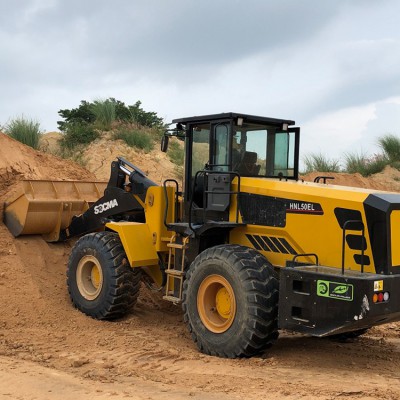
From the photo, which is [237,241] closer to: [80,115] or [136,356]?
[136,356]

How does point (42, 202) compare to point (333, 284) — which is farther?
point (42, 202)

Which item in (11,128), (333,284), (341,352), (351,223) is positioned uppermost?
(11,128)

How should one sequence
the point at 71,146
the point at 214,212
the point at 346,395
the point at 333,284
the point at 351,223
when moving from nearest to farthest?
the point at 346,395, the point at 333,284, the point at 351,223, the point at 214,212, the point at 71,146

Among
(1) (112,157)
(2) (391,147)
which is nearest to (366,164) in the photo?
(2) (391,147)

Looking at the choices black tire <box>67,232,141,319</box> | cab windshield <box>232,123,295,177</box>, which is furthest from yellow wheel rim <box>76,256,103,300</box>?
cab windshield <box>232,123,295,177</box>

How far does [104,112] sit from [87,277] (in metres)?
14.1

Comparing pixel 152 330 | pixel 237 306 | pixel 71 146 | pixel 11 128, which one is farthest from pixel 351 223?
pixel 71 146

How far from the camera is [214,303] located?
6.71 meters

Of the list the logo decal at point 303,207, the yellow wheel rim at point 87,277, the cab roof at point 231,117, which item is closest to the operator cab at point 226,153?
the cab roof at point 231,117

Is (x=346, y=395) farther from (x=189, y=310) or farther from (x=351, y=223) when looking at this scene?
(x=189, y=310)

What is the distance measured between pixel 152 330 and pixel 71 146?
1354 centimetres

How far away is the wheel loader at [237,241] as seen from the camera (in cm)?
587

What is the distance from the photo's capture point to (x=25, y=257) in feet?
30.2

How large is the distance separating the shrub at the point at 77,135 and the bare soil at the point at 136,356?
10.5m
